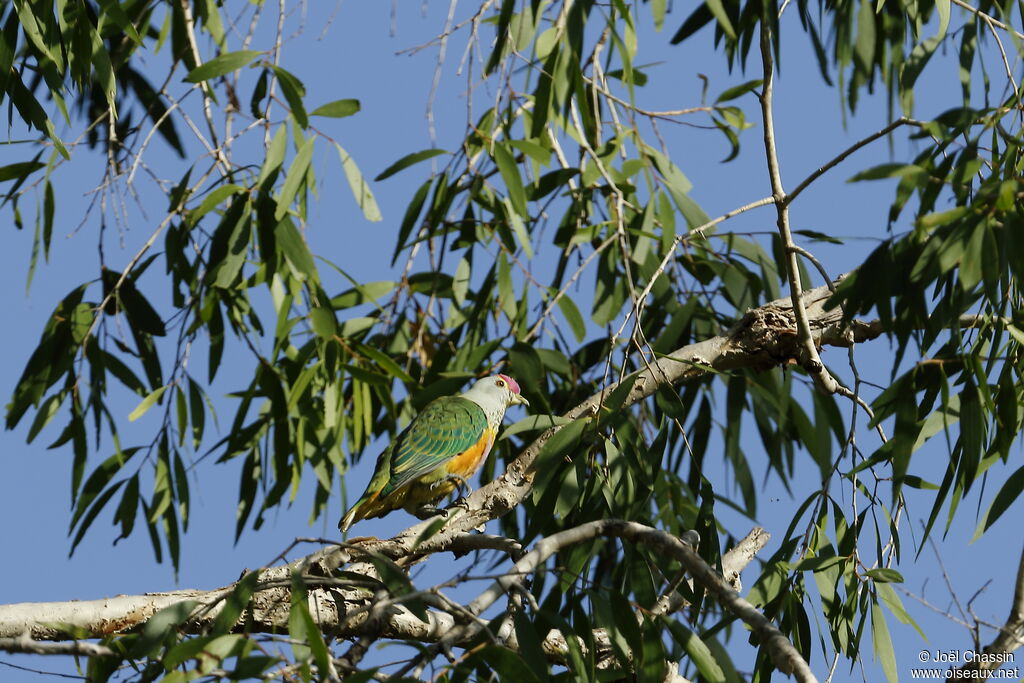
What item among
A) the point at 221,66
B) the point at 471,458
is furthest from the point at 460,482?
the point at 221,66

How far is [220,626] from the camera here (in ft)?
5.65

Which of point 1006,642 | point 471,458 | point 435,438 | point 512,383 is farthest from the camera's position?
point 512,383

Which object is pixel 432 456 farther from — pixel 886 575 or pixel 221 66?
pixel 886 575

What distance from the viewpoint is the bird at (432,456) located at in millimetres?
3305

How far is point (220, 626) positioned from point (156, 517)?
210cm

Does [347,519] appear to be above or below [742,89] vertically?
below

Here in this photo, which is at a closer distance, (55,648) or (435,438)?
(55,648)

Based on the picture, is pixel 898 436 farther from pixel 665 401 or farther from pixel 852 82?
pixel 852 82

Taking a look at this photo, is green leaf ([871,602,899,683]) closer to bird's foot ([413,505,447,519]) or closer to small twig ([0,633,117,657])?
bird's foot ([413,505,447,519])

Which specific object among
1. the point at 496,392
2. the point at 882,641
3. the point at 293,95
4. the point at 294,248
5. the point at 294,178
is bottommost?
the point at 882,641

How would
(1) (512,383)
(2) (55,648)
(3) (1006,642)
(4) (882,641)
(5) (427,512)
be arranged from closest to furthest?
(2) (55,648) → (3) (1006,642) → (4) (882,641) → (5) (427,512) → (1) (512,383)

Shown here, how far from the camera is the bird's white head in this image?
3.66m

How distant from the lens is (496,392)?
3709mm

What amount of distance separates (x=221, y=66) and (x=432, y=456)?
1212 millimetres
